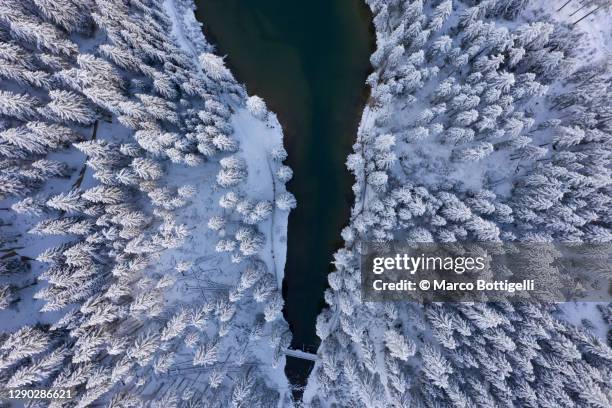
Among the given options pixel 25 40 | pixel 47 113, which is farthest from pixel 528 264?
pixel 25 40

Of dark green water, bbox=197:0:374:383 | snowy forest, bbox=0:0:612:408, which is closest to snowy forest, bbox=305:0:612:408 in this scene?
snowy forest, bbox=0:0:612:408

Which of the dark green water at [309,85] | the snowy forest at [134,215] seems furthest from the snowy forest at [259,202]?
the dark green water at [309,85]

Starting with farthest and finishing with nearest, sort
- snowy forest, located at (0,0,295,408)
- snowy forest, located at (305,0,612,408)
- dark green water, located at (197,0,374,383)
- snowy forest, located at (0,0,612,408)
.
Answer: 1. dark green water, located at (197,0,374,383)
2. snowy forest, located at (0,0,295,408)
3. snowy forest, located at (0,0,612,408)
4. snowy forest, located at (305,0,612,408)

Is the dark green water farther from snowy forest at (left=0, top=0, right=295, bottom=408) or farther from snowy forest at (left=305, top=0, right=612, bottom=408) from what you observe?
snowy forest at (left=0, top=0, right=295, bottom=408)

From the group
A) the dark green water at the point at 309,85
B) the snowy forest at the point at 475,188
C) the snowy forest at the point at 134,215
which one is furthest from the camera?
the dark green water at the point at 309,85

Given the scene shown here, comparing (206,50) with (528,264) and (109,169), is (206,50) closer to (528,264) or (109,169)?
(109,169)

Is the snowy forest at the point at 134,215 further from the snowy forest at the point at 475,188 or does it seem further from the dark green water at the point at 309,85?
the snowy forest at the point at 475,188

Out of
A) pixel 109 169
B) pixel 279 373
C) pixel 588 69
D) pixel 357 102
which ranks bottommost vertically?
pixel 279 373
